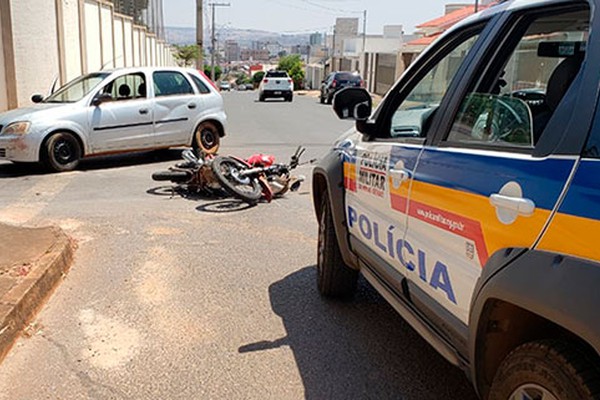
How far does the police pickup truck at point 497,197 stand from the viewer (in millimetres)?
2010

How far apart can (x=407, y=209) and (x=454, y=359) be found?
30.6 inches

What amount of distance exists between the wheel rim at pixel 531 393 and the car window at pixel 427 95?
1.54 metres

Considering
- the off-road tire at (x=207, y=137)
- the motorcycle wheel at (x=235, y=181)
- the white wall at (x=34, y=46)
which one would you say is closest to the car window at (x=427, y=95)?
the motorcycle wheel at (x=235, y=181)

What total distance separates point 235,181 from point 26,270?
3.51 meters

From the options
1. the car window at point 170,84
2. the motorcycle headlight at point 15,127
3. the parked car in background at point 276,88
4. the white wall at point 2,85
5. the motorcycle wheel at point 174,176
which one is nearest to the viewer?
the motorcycle wheel at point 174,176

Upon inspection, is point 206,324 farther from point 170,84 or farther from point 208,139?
point 208,139

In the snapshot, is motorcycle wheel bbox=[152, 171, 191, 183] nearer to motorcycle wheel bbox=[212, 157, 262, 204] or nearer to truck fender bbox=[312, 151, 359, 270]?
motorcycle wheel bbox=[212, 157, 262, 204]

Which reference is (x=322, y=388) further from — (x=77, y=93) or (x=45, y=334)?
(x=77, y=93)

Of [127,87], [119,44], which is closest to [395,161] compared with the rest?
[127,87]

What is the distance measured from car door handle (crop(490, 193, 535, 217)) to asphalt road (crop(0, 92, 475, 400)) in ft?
4.86

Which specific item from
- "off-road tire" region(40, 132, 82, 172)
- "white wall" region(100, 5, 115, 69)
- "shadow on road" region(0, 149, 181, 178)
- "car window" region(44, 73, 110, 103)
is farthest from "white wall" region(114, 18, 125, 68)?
"off-road tire" region(40, 132, 82, 172)

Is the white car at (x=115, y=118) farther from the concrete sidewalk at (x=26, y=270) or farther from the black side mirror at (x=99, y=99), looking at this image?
the concrete sidewalk at (x=26, y=270)

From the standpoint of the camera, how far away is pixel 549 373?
2.06 m

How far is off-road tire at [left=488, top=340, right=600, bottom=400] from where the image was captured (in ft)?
6.39
